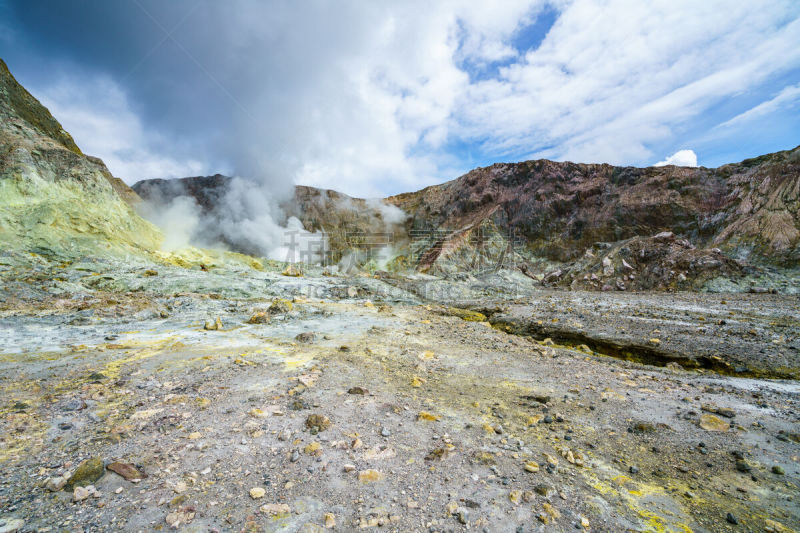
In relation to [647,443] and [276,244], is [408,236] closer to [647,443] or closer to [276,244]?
[276,244]

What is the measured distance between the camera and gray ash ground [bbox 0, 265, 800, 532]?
2.40 m

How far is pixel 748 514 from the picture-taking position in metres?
2.56

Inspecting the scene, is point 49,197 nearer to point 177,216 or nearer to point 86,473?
point 177,216

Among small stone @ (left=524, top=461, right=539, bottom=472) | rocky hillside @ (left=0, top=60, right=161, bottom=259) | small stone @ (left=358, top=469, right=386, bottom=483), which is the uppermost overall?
rocky hillside @ (left=0, top=60, right=161, bottom=259)

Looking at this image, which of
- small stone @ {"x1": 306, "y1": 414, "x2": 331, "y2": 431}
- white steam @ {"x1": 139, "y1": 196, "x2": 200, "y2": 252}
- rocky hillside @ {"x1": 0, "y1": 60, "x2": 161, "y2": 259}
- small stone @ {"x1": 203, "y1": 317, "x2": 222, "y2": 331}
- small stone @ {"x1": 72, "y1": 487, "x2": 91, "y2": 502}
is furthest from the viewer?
white steam @ {"x1": 139, "y1": 196, "x2": 200, "y2": 252}

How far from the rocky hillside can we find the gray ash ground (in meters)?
12.1

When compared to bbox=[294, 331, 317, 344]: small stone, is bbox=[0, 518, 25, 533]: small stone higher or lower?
higher

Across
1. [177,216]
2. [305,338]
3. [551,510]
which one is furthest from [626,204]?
[177,216]

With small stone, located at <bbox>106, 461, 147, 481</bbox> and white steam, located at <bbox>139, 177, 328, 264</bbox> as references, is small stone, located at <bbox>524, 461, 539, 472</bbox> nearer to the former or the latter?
small stone, located at <bbox>106, 461, 147, 481</bbox>

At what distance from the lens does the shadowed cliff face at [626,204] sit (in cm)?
2538

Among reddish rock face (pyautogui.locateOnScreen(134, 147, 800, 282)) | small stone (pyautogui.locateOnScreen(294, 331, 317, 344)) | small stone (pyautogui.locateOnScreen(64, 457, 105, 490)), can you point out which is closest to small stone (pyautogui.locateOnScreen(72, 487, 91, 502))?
small stone (pyautogui.locateOnScreen(64, 457, 105, 490))

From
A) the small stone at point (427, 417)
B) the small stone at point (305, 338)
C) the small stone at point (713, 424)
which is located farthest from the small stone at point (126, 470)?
the small stone at point (713, 424)

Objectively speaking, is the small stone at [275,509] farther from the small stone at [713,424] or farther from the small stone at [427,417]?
the small stone at [713,424]

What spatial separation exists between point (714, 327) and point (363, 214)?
48112 mm
